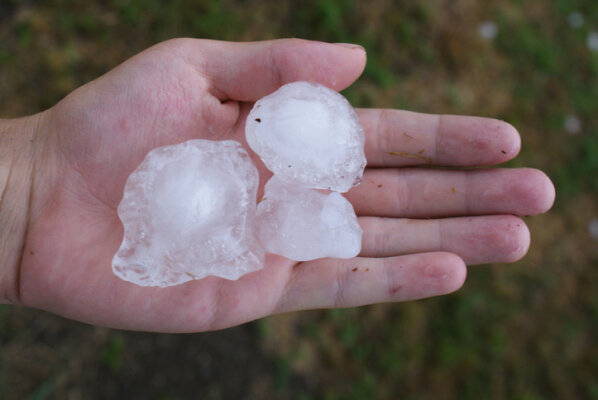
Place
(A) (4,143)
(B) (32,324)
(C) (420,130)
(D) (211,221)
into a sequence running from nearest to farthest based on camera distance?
(D) (211,221)
(A) (4,143)
(C) (420,130)
(B) (32,324)

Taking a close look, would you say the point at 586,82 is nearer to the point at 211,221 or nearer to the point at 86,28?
the point at 211,221

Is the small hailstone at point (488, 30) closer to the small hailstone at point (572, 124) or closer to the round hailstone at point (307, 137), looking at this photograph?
the small hailstone at point (572, 124)

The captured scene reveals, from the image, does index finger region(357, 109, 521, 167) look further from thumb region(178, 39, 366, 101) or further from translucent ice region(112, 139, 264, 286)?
translucent ice region(112, 139, 264, 286)

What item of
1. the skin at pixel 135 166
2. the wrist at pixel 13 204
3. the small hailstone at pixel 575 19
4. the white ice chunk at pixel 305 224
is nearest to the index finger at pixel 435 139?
the skin at pixel 135 166

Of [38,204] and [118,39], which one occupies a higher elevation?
[118,39]

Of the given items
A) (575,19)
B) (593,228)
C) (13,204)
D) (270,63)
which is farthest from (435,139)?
(575,19)

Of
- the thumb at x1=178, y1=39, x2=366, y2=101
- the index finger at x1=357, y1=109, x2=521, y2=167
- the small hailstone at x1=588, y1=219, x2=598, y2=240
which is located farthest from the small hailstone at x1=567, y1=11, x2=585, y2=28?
the thumb at x1=178, y1=39, x2=366, y2=101

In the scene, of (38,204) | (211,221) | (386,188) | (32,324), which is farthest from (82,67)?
(386,188)
